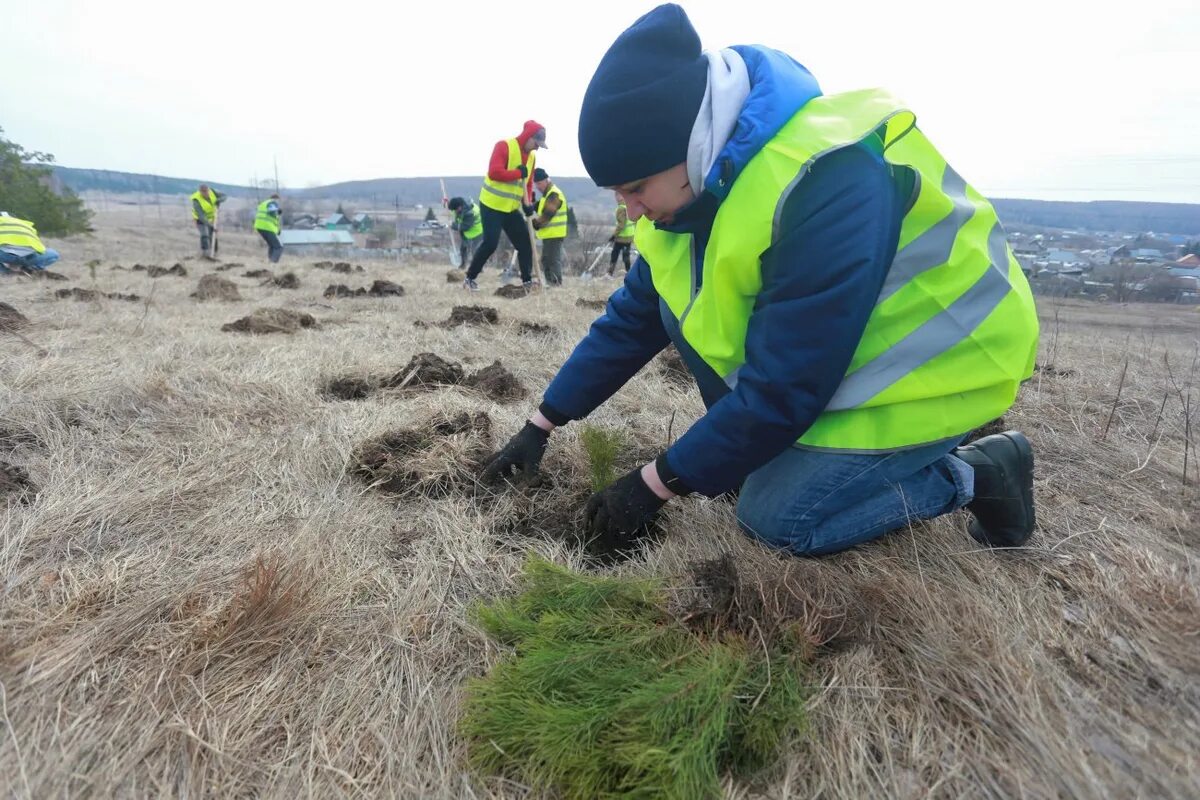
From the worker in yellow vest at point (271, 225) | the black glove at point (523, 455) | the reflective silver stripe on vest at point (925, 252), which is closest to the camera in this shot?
the reflective silver stripe on vest at point (925, 252)

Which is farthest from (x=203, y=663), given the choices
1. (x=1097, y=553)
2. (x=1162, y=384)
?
(x=1162, y=384)

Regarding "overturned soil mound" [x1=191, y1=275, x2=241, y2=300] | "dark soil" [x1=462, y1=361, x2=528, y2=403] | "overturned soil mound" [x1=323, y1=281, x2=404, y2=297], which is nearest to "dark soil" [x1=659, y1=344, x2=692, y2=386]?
"dark soil" [x1=462, y1=361, x2=528, y2=403]

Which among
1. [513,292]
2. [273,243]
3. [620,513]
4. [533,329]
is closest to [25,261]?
[273,243]

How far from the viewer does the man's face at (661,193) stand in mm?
1479

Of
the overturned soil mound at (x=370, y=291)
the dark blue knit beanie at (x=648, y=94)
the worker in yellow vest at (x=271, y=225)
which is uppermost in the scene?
the dark blue knit beanie at (x=648, y=94)

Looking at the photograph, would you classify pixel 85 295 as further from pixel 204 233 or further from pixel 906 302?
pixel 204 233

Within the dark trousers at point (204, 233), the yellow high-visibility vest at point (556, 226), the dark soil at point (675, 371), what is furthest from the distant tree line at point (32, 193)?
the dark soil at point (675, 371)

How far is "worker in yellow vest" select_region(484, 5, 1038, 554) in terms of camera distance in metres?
1.35

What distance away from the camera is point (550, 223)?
8.92 m

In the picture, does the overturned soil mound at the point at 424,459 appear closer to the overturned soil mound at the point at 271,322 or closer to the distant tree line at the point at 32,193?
the overturned soil mound at the point at 271,322

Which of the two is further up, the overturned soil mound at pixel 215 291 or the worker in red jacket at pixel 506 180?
the worker in red jacket at pixel 506 180

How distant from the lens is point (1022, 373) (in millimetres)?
1547

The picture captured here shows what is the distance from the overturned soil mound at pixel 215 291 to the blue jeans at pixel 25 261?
3.13m

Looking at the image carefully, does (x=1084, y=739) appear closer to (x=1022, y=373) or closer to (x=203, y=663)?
(x=1022, y=373)
